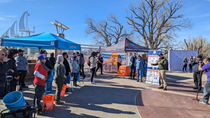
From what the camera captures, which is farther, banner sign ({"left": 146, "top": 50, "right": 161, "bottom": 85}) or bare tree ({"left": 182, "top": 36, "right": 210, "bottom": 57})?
bare tree ({"left": 182, "top": 36, "right": 210, "bottom": 57})

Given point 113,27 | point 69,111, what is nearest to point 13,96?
point 69,111

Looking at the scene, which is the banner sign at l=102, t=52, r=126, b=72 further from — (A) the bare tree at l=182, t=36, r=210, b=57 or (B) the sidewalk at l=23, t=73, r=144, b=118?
(A) the bare tree at l=182, t=36, r=210, b=57

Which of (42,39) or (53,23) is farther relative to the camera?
(53,23)

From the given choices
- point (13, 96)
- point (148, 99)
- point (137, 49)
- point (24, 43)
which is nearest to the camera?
point (13, 96)

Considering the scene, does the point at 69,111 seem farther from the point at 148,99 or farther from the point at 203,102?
the point at 203,102

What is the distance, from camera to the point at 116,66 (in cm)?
1359

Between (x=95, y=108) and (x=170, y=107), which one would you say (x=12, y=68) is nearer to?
(x=95, y=108)

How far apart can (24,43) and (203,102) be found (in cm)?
885

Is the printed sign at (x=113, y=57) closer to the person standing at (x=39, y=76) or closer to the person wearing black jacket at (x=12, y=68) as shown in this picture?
the person wearing black jacket at (x=12, y=68)

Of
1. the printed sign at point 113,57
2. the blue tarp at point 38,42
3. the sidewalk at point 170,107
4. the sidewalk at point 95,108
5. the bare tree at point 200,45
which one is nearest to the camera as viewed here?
the sidewalk at point 95,108

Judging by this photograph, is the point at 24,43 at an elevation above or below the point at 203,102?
above

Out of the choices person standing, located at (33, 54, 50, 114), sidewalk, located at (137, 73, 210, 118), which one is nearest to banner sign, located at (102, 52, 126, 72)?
sidewalk, located at (137, 73, 210, 118)

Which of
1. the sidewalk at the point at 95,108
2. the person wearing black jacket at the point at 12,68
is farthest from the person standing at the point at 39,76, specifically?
the person wearing black jacket at the point at 12,68

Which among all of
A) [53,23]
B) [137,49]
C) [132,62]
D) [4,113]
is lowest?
[4,113]
